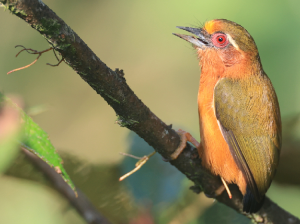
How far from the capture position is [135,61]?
511 cm

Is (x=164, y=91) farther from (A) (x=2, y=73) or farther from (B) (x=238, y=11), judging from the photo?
(A) (x=2, y=73)

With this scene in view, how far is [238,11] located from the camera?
454 centimetres

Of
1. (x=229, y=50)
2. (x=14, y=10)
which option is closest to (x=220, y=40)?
(x=229, y=50)

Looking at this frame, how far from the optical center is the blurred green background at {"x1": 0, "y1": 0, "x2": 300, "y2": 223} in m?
4.27

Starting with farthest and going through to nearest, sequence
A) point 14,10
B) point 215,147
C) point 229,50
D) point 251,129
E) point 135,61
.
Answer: point 135,61 → point 229,50 → point 215,147 → point 251,129 → point 14,10

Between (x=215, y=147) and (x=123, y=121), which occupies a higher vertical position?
(x=123, y=121)

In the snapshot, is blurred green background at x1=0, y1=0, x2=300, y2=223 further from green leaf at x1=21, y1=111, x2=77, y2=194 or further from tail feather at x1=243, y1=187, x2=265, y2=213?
green leaf at x1=21, y1=111, x2=77, y2=194

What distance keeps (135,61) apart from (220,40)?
232 cm

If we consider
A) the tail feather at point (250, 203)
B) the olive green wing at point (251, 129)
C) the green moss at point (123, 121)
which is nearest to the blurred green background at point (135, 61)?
the tail feather at point (250, 203)

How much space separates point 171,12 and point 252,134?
10.6ft

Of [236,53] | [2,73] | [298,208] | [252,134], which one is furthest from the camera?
[2,73]

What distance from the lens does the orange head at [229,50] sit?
288 cm

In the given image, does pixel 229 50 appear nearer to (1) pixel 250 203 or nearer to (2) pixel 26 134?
(1) pixel 250 203

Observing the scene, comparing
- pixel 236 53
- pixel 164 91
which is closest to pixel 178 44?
pixel 164 91
